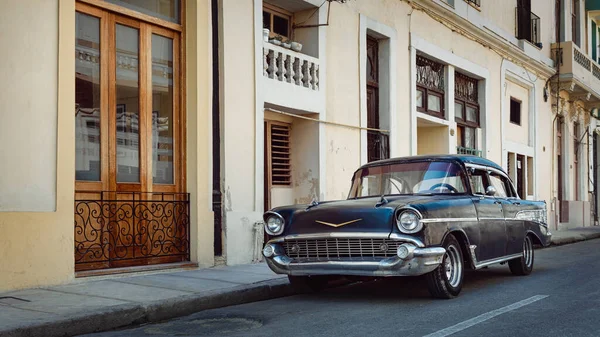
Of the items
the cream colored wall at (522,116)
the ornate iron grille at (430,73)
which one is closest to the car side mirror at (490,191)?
the ornate iron grille at (430,73)

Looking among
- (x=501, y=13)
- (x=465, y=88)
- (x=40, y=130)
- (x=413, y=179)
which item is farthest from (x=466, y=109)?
(x=40, y=130)

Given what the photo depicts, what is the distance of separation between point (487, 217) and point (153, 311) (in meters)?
4.25

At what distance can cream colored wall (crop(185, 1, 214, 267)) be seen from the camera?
35.4 ft

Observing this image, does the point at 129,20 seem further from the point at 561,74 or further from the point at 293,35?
the point at 561,74

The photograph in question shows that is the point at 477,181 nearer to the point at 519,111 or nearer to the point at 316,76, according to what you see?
the point at 316,76

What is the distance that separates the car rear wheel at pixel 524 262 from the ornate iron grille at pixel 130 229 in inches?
185

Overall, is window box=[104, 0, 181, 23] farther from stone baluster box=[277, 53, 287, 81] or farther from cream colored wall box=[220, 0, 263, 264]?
stone baluster box=[277, 53, 287, 81]

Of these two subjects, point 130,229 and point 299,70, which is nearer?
point 130,229

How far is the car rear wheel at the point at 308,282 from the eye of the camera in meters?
8.59

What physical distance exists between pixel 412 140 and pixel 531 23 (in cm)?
1019

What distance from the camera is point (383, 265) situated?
742 centimetres

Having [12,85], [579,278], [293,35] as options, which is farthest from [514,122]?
[12,85]

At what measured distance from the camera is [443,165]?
9.12 m

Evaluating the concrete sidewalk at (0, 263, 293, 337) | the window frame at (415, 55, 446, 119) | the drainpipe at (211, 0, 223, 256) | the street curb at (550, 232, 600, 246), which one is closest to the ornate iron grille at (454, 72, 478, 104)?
the window frame at (415, 55, 446, 119)
